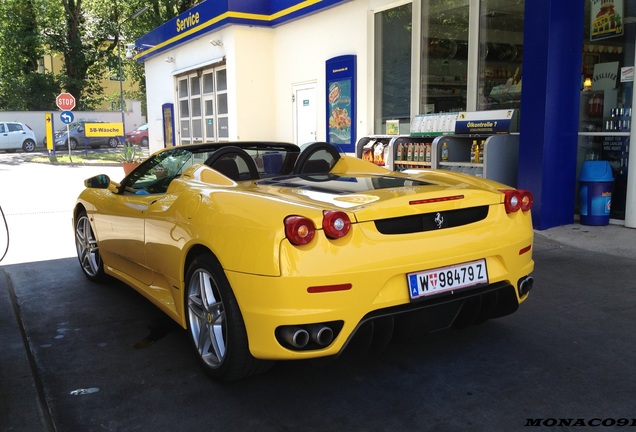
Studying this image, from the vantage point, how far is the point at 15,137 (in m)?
31.3

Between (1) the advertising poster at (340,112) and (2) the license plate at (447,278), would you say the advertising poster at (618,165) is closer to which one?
(2) the license plate at (447,278)

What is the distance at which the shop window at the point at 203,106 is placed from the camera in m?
16.2

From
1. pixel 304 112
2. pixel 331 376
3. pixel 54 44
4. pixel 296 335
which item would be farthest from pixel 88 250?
pixel 54 44

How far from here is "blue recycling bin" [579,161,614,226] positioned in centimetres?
708

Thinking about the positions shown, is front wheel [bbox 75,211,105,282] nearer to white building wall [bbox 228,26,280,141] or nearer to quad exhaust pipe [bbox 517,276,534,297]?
quad exhaust pipe [bbox 517,276,534,297]

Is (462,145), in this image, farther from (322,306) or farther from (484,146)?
(322,306)

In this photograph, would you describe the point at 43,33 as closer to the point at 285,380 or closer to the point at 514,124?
the point at 514,124

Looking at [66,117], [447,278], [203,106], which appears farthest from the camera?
[66,117]

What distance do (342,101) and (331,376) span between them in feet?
30.9

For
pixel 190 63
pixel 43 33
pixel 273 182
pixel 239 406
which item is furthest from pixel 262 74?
pixel 43 33

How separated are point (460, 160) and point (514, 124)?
954mm

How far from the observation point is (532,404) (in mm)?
2814

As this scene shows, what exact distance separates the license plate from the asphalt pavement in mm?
544

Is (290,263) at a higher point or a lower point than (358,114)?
lower
